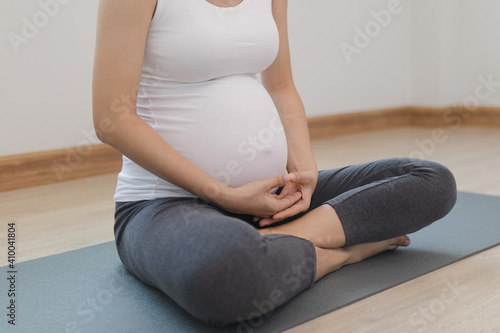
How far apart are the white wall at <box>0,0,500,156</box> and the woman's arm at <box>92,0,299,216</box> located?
1318mm

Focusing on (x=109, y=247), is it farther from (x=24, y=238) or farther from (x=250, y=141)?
(x=250, y=141)

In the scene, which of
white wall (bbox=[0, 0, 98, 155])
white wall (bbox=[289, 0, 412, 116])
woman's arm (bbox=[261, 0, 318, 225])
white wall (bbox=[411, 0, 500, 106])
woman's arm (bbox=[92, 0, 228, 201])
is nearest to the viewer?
woman's arm (bbox=[92, 0, 228, 201])

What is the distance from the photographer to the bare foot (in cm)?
121

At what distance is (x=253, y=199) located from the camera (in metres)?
1.13

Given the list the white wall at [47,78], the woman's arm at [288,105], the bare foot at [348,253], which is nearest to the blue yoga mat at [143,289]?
the bare foot at [348,253]

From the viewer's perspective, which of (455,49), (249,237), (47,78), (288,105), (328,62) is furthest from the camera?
(455,49)

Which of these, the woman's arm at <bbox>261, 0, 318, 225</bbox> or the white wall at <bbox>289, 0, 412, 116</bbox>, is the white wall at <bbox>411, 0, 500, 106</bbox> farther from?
the woman's arm at <bbox>261, 0, 318, 225</bbox>

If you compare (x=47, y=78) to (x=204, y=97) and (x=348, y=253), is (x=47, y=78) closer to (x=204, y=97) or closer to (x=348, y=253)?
(x=204, y=97)

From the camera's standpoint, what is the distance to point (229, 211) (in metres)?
1.18

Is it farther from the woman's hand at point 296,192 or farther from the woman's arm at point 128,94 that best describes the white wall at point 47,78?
the woman's hand at point 296,192

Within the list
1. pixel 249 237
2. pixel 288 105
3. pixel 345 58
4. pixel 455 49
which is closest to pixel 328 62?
pixel 345 58

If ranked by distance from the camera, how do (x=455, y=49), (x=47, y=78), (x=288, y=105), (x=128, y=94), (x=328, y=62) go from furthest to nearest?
(x=455, y=49) → (x=328, y=62) → (x=47, y=78) → (x=288, y=105) → (x=128, y=94)

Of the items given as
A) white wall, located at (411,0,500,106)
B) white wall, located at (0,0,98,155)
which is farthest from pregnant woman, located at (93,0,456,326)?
white wall, located at (411,0,500,106)

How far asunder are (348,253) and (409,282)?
0.14 meters
